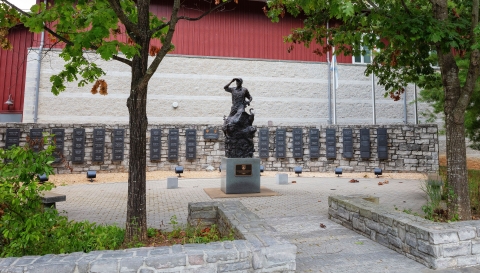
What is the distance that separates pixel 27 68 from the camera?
16.3m

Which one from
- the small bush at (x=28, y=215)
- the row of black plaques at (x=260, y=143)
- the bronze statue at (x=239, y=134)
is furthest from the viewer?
the row of black plaques at (x=260, y=143)

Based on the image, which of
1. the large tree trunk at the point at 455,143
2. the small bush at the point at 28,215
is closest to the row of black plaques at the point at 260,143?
the large tree trunk at the point at 455,143

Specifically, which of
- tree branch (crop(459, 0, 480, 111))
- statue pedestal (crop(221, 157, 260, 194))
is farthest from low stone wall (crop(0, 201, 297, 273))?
statue pedestal (crop(221, 157, 260, 194))

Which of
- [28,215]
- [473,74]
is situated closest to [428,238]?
[473,74]

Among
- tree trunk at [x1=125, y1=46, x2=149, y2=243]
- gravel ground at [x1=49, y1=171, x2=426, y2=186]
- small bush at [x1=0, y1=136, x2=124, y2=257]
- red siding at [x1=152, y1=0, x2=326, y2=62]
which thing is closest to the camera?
small bush at [x1=0, y1=136, x2=124, y2=257]

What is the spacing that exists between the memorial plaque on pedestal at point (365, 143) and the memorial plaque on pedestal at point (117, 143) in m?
11.8

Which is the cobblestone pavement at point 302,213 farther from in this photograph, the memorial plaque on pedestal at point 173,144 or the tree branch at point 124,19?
the tree branch at point 124,19

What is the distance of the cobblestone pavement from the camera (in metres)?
3.66

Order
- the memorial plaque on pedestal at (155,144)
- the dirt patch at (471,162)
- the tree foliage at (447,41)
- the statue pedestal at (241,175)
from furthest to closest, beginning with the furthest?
the dirt patch at (471,162) < the memorial plaque on pedestal at (155,144) < the statue pedestal at (241,175) < the tree foliage at (447,41)

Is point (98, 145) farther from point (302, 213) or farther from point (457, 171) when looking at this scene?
point (457, 171)

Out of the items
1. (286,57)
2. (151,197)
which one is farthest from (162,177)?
(286,57)

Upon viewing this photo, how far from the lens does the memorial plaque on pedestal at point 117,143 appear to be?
45.1 ft

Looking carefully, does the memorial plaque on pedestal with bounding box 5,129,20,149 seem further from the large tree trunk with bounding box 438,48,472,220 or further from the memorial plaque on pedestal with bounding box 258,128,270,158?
the large tree trunk with bounding box 438,48,472,220

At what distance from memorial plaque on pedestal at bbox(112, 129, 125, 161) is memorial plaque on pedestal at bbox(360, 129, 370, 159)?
11.8 m
